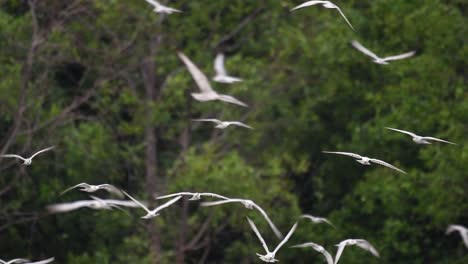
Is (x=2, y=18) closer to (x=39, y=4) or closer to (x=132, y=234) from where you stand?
(x=39, y=4)

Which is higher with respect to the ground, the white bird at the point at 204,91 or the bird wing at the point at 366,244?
the white bird at the point at 204,91

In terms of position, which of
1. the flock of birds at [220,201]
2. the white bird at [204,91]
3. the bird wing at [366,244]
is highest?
the white bird at [204,91]

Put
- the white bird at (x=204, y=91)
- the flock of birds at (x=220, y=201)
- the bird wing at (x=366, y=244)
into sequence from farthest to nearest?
the white bird at (x=204, y=91), the bird wing at (x=366, y=244), the flock of birds at (x=220, y=201)

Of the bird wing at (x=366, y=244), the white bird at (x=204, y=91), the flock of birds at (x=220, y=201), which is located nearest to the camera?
the flock of birds at (x=220, y=201)

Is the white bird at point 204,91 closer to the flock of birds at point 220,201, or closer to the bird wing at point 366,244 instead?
the flock of birds at point 220,201

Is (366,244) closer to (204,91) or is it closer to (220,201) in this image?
(220,201)

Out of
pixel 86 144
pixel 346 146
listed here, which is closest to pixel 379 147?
pixel 346 146

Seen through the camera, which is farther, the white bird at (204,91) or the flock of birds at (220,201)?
the white bird at (204,91)

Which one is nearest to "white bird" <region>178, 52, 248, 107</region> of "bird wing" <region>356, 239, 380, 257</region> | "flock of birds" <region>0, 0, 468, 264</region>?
"flock of birds" <region>0, 0, 468, 264</region>

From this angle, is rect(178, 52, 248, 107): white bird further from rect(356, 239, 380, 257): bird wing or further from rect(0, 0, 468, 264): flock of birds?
rect(356, 239, 380, 257): bird wing

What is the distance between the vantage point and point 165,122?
2014 centimetres

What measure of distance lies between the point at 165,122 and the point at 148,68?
868mm

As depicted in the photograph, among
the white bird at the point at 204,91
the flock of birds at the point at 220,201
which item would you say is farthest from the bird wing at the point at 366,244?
the white bird at the point at 204,91

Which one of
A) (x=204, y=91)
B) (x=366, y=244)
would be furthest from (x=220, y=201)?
(x=366, y=244)
